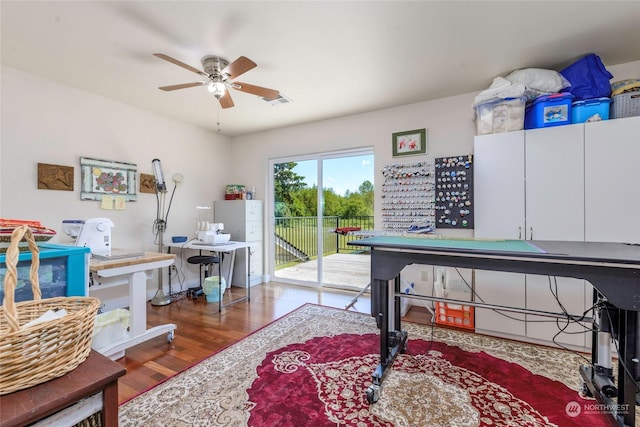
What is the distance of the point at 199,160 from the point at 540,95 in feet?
14.4

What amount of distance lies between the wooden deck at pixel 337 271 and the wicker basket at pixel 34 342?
3.67m

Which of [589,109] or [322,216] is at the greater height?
[589,109]

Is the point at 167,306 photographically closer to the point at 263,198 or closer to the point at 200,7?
the point at 263,198

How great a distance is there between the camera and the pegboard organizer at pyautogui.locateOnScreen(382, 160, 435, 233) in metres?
3.37

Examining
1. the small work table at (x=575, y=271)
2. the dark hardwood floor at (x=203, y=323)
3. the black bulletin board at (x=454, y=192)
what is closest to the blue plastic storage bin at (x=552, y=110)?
the black bulletin board at (x=454, y=192)

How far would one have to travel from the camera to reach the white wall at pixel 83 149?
2.65 m

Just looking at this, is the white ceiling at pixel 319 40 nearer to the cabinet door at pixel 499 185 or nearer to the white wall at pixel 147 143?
the white wall at pixel 147 143

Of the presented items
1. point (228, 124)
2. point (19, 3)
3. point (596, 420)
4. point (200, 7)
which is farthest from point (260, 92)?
point (596, 420)

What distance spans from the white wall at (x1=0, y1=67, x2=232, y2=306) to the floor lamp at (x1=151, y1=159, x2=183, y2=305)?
0.08 m

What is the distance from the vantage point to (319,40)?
7.30ft

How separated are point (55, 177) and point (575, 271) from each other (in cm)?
441

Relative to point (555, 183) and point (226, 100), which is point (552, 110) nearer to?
point (555, 183)

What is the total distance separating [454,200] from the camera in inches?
123

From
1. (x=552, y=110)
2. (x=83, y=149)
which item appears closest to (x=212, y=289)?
(x=83, y=149)
